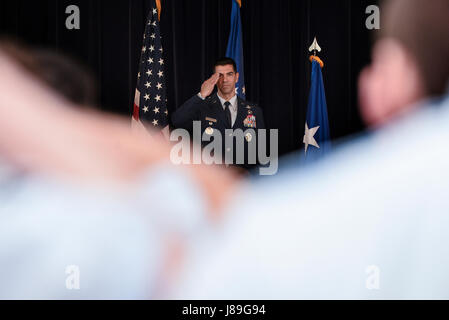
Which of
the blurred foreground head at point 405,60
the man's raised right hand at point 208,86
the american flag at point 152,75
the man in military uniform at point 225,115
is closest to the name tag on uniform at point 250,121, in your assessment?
the man in military uniform at point 225,115

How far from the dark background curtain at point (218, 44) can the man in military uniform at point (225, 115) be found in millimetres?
196

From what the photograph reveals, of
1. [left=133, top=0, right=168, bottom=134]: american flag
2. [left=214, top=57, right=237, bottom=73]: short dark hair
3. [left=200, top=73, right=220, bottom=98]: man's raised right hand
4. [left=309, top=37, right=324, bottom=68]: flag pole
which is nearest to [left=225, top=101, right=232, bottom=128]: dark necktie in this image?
[left=200, top=73, right=220, bottom=98]: man's raised right hand

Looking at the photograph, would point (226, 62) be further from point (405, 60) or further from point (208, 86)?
point (405, 60)

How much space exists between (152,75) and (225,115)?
0.59 meters

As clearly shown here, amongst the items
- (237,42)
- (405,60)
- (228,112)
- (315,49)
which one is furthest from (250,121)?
(405,60)

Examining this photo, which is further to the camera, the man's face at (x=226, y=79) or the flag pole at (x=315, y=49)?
the flag pole at (x=315, y=49)

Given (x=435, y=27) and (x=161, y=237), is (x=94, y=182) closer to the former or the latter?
(x=161, y=237)

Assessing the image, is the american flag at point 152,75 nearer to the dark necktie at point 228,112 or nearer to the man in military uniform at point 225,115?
the man in military uniform at point 225,115

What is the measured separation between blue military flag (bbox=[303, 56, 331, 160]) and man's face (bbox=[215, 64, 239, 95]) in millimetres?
563

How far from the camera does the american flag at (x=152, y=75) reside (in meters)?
3.17


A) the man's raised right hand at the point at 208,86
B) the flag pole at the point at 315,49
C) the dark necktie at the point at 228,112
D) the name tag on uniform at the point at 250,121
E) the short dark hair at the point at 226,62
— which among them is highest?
the flag pole at the point at 315,49

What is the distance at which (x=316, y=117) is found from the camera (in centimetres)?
322

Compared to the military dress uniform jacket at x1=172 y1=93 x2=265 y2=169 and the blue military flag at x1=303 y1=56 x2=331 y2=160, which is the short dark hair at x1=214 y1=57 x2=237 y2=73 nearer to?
the military dress uniform jacket at x1=172 y1=93 x2=265 y2=169

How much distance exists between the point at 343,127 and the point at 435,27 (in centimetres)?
88
